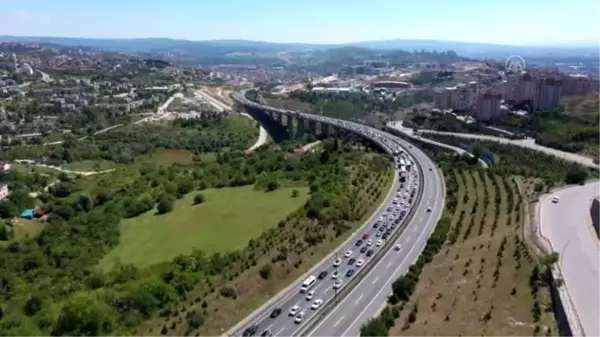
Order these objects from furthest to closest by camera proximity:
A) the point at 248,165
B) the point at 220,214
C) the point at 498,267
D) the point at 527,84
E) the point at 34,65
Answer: the point at 34,65 → the point at 527,84 → the point at 248,165 → the point at 220,214 → the point at 498,267

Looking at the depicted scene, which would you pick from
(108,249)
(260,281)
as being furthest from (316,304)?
A: (108,249)

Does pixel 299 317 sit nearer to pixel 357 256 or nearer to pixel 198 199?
pixel 357 256

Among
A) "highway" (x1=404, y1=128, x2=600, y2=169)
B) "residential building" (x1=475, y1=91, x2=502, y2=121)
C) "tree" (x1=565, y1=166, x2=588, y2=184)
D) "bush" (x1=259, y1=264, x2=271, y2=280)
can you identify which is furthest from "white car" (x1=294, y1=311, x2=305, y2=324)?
"residential building" (x1=475, y1=91, x2=502, y2=121)

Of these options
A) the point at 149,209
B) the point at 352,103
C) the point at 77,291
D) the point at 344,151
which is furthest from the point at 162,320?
the point at 352,103

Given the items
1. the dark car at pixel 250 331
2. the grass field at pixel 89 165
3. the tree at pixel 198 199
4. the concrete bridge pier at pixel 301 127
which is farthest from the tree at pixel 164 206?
the concrete bridge pier at pixel 301 127

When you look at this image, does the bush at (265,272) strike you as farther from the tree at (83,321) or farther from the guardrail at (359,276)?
the tree at (83,321)

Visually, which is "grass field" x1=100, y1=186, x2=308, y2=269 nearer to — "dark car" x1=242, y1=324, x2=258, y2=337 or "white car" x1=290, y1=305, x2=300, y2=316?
"white car" x1=290, y1=305, x2=300, y2=316

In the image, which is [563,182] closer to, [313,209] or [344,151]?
[313,209]
